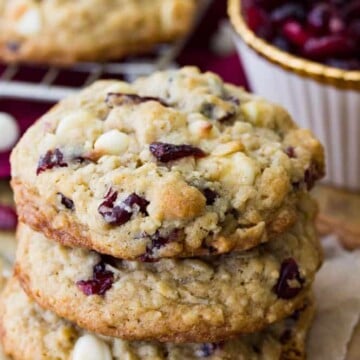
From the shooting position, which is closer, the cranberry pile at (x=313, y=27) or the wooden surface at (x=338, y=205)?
the cranberry pile at (x=313, y=27)

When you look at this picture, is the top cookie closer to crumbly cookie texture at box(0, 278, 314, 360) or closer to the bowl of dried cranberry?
crumbly cookie texture at box(0, 278, 314, 360)

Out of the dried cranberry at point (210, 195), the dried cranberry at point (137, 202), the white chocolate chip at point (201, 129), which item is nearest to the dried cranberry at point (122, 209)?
the dried cranberry at point (137, 202)

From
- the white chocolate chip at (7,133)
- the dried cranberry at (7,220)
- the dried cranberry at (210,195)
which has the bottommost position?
the dried cranberry at (7,220)

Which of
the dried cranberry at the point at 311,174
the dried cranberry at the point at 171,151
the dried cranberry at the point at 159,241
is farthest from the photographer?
the dried cranberry at the point at 311,174

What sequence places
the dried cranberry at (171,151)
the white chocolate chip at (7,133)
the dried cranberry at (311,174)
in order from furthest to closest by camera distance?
the white chocolate chip at (7,133) → the dried cranberry at (311,174) → the dried cranberry at (171,151)

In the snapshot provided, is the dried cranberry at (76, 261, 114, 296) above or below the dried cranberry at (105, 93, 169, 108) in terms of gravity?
below

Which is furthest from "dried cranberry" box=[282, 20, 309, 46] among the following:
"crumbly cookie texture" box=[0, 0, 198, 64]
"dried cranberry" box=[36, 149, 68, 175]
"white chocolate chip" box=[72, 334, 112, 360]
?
"white chocolate chip" box=[72, 334, 112, 360]

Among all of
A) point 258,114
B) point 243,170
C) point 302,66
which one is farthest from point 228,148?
point 302,66

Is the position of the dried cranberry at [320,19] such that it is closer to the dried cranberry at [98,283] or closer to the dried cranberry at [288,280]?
the dried cranberry at [288,280]
